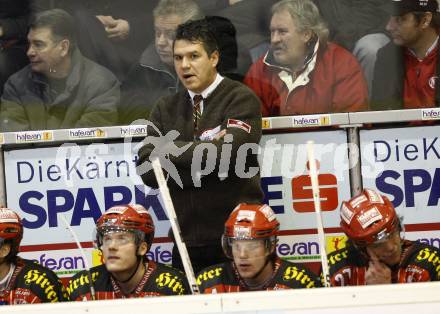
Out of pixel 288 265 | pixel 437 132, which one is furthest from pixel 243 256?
pixel 437 132

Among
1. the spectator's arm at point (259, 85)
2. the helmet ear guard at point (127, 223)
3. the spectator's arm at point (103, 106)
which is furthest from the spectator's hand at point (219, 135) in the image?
the spectator's arm at point (103, 106)

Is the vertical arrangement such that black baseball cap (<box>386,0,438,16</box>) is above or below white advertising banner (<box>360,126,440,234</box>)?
above

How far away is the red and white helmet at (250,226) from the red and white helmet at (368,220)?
41 cm

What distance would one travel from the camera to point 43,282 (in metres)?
6.71

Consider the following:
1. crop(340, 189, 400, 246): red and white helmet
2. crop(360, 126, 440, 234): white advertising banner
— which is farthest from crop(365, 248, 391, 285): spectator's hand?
crop(360, 126, 440, 234): white advertising banner

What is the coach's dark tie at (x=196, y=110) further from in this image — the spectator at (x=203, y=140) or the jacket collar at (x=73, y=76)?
the jacket collar at (x=73, y=76)

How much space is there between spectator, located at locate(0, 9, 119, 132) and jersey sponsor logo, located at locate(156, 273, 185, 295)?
1.54 meters

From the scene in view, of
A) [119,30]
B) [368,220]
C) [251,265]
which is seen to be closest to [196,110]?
[119,30]

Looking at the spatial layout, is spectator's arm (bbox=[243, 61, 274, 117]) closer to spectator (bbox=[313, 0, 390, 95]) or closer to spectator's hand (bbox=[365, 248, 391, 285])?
spectator (bbox=[313, 0, 390, 95])

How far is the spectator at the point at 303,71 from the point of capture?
743 centimetres

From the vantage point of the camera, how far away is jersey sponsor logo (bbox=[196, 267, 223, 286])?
6359 millimetres

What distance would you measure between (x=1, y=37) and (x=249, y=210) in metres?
2.29

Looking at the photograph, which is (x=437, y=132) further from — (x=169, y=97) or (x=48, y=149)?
(x=48, y=149)

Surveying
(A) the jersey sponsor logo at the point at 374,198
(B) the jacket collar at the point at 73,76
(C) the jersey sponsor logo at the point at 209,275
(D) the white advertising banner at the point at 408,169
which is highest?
(B) the jacket collar at the point at 73,76
